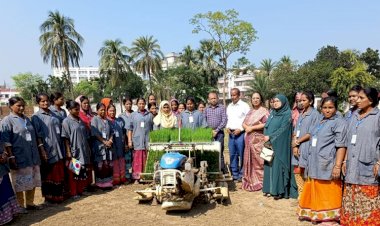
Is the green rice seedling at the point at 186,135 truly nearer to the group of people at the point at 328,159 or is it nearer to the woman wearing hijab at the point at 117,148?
the group of people at the point at 328,159

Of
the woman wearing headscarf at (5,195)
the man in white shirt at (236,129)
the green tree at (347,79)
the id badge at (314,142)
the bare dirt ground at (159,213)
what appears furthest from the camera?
the green tree at (347,79)

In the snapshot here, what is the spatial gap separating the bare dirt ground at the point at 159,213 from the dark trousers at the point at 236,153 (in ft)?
3.75

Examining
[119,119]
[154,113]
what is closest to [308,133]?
[154,113]

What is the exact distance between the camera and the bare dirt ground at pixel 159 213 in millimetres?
4926

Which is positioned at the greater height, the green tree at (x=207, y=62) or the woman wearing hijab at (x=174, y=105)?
the green tree at (x=207, y=62)

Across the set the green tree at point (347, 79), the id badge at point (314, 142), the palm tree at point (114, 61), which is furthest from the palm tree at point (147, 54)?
the id badge at point (314, 142)

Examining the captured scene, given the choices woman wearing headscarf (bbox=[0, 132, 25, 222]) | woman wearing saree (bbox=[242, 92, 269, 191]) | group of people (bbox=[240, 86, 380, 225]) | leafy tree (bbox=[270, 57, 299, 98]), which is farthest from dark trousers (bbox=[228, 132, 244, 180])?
leafy tree (bbox=[270, 57, 299, 98])

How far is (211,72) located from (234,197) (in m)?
36.2

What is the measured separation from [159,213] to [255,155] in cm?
232

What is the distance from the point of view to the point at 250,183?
658cm

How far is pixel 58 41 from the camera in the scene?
3162cm

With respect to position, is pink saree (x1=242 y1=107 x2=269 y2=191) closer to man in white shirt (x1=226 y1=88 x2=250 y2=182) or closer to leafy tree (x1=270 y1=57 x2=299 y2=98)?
man in white shirt (x1=226 y1=88 x2=250 y2=182)

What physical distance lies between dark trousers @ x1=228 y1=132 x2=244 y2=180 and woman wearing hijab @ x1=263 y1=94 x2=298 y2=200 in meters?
1.15

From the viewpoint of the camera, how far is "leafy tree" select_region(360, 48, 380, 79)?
135ft
